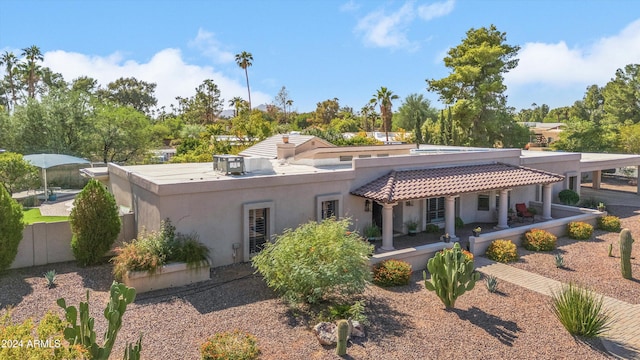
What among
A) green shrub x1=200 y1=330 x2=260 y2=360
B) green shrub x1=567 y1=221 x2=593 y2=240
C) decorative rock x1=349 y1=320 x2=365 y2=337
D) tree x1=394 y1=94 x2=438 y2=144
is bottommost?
decorative rock x1=349 y1=320 x2=365 y2=337

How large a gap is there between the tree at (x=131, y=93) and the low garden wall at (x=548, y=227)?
98.1 metres

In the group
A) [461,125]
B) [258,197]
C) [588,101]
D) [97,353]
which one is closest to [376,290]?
[258,197]

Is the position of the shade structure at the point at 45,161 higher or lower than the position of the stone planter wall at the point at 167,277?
higher

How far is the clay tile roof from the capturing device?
60.9 feet

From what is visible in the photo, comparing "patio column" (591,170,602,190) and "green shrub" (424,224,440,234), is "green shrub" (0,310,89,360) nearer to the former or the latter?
"green shrub" (424,224,440,234)

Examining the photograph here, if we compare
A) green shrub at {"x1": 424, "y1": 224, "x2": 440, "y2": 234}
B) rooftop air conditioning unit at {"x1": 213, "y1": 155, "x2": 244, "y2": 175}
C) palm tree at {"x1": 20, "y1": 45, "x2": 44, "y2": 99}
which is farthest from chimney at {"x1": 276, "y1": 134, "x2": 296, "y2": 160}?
palm tree at {"x1": 20, "y1": 45, "x2": 44, "y2": 99}

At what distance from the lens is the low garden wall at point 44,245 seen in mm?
16219

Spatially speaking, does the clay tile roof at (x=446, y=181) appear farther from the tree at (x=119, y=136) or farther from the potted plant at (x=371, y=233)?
the tree at (x=119, y=136)

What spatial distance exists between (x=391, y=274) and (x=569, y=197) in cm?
1863

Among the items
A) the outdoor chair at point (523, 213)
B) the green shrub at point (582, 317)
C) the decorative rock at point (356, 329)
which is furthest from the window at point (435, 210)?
the decorative rock at point (356, 329)

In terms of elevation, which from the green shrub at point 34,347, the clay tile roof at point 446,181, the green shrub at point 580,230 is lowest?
the green shrub at point 580,230

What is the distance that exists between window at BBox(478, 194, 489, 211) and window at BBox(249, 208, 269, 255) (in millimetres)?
13363

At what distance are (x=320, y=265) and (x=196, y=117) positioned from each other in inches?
3461

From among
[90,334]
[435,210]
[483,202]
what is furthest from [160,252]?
[483,202]
